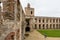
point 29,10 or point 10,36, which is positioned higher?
point 10,36

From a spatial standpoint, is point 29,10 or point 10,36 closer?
point 10,36

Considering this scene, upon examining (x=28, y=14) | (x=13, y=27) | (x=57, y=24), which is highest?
(x=13, y=27)

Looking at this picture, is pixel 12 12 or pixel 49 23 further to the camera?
pixel 49 23

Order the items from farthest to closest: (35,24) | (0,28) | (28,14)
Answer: (35,24) → (28,14) → (0,28)

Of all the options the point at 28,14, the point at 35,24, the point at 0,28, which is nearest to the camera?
the point at 0,28

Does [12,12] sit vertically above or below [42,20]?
above

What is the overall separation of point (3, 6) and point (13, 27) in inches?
39.4

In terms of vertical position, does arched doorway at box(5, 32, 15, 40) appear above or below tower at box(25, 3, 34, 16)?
above

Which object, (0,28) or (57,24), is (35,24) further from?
(0,28)

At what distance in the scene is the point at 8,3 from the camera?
22.9 feet

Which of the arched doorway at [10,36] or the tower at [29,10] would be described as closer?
the arched doorway at [10,36]

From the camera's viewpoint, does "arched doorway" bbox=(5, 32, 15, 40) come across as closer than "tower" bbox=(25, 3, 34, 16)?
Yes

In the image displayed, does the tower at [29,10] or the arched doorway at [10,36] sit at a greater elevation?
the arched doorway at [10,36]

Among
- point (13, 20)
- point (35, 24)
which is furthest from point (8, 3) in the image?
point (35, 24)
